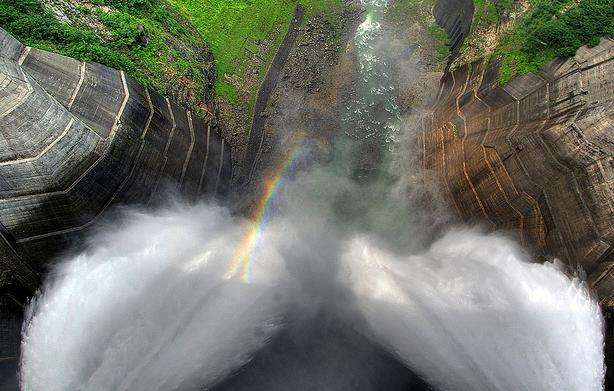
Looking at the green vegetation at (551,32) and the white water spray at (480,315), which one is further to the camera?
the green vegetation at (551,32)

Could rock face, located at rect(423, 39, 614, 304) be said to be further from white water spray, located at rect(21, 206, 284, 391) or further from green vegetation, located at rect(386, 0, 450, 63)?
white water spray, located at rect(21, 206, 284, 391)

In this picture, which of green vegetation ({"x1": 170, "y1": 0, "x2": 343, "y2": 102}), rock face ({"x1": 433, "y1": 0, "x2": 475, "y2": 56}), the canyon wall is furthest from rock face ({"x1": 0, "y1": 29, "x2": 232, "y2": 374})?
rock face ({"x1": 433, "y1": 0, "x2": 475, "y2": 56})

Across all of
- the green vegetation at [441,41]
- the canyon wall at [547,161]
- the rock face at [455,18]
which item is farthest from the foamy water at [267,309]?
the rock face at [455,18]

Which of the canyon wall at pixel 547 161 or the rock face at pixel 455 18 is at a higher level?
the rock face at pixel 455 18

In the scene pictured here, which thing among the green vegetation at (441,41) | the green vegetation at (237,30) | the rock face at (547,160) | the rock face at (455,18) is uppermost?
the rock face at (455,18)

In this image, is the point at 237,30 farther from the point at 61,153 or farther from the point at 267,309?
the point at 267,309

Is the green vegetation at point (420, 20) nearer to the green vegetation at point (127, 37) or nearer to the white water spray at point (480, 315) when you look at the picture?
the green vegetation at point (127, 37)
